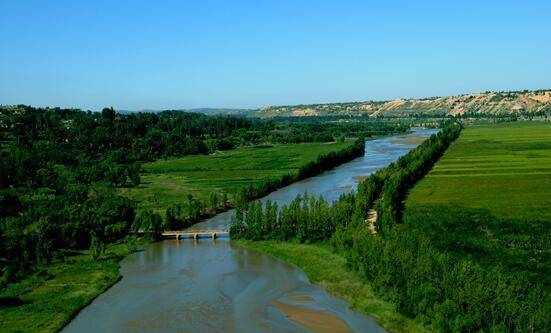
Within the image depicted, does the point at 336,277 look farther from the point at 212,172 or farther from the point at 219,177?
the point at 212,172

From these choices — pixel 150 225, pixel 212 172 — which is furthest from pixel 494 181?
pixel 212 172

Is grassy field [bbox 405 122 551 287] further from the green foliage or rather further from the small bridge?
the green foliage

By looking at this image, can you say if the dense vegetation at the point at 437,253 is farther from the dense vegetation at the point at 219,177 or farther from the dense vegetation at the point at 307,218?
the dense vegetation at the point at 219,177

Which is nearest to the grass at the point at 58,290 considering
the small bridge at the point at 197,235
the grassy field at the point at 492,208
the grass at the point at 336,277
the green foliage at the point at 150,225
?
the green foliage at the point at 150,225

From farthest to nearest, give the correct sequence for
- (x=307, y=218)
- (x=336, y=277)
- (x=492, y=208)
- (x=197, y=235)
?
(x=492, y=208)
(x=197, y=235)
(x=307, y=218)
(x=336, y=277)

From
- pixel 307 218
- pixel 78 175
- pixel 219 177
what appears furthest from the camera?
pixel 219 177

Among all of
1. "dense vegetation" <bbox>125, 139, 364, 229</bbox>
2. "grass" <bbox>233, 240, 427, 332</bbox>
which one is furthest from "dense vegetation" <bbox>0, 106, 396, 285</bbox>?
"grass" <bbox>233, 240, 427, 332</bbox>

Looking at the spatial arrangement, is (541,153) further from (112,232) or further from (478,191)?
(112,232)
